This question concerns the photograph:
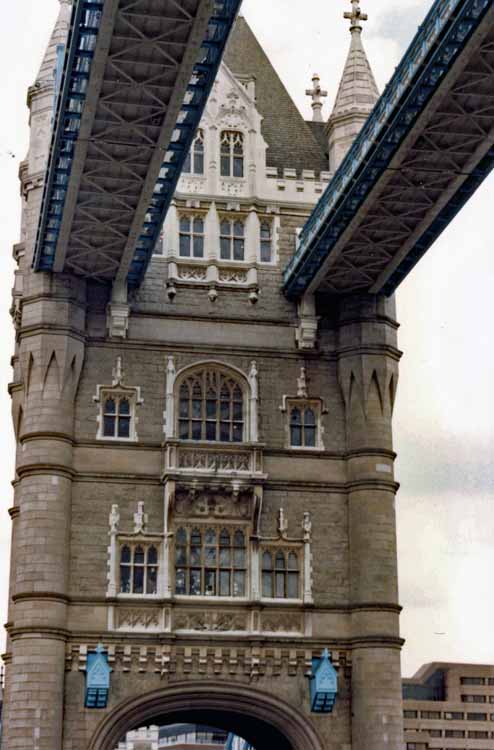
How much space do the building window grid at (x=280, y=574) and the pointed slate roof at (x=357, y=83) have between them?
586 inches

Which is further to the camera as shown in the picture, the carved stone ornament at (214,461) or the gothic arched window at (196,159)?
the gothic arched window at (196,159)

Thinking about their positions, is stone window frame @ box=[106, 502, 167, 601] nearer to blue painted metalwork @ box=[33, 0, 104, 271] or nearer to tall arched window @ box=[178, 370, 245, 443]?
tall arched window @ box=[178, 370, 245, 443]

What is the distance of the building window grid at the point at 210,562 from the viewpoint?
43.2 metres

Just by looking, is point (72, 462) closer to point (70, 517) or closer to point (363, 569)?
point (70, 517)

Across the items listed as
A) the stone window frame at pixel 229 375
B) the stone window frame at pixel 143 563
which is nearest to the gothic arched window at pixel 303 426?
the stone window frame at pixel 229 375

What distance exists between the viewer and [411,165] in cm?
3825

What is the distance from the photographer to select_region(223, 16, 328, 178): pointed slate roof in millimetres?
49031

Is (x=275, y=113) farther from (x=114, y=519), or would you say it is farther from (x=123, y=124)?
(x=114, y=519)

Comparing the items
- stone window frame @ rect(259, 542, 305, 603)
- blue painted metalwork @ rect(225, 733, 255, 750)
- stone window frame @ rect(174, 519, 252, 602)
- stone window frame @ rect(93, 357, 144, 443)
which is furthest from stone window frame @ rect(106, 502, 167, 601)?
blue painted metalwork @ rect(225, 733, 255, 750)

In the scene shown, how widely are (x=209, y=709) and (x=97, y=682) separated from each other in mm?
4217

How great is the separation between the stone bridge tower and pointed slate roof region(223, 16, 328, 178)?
4.39 ft

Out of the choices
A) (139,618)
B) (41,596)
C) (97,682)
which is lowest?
(97,682)

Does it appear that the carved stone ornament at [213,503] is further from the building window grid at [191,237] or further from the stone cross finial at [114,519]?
the building window grid at [191,237]

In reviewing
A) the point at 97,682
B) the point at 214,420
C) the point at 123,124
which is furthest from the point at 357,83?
the point at 97,682
